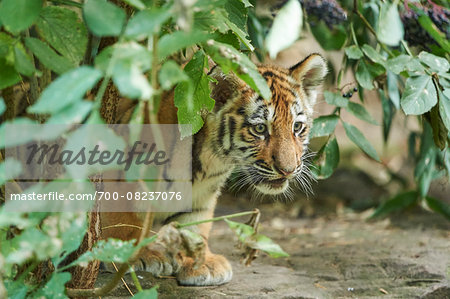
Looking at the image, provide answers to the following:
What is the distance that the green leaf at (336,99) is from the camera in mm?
3213

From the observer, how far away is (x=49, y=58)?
1.76m

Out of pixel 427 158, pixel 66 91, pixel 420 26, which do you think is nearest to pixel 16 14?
pixel 66 91

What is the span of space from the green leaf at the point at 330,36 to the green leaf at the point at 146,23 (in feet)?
8.04

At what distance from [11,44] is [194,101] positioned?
669 mm

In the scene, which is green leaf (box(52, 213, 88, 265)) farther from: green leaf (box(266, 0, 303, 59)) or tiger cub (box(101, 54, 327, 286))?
tiger cub (box(101, 54, 327, 286))

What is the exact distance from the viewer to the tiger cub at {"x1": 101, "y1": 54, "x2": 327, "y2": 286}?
9.95 ft

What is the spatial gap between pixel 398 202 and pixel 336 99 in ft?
8.20

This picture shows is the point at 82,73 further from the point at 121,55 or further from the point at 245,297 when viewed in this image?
the point at 245,297

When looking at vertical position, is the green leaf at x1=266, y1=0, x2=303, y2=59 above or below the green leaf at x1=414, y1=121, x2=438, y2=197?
above

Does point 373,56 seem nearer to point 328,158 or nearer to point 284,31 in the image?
point 328,158

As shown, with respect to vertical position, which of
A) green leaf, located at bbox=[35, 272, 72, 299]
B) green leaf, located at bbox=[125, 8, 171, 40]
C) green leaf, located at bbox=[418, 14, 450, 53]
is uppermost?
green leaf, located at bbox=[125, 8, 171, 40]

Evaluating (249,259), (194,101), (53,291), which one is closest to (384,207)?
(249,259)

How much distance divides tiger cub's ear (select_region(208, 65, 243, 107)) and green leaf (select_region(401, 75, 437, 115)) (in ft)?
3.04
